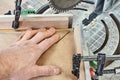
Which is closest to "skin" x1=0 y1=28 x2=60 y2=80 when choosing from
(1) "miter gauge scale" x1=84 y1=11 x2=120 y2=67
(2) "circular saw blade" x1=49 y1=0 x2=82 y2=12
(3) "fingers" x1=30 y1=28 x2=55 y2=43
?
(3) "fingers" x1=30 y1=28 x2=55 y2=43

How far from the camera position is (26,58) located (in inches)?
25.4

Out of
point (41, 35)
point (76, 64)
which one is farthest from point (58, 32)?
point (76, 64)

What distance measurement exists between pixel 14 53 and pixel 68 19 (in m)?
0.22

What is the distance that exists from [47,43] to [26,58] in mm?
84

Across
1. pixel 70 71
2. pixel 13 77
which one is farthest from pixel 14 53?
pixel 70 71

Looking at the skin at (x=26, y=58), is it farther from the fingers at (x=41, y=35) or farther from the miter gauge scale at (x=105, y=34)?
the miter gauge scale at (x=105, y=34)

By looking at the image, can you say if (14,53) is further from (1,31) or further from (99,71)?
(99,71)

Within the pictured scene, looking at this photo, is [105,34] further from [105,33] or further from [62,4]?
[62,4]

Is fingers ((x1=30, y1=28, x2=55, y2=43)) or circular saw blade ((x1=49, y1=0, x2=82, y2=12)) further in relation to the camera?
fingers ((x1=30, y1=28, x2=55, y2=43))

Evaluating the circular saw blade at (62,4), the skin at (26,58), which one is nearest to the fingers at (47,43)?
the skin at (26,58)

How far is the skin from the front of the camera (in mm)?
612

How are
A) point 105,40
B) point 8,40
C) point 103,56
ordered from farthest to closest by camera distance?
point 105,40, point 8,40, point 103,56

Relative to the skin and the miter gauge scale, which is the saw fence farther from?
the miter gauge scale

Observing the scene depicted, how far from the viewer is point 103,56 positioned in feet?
1.88
